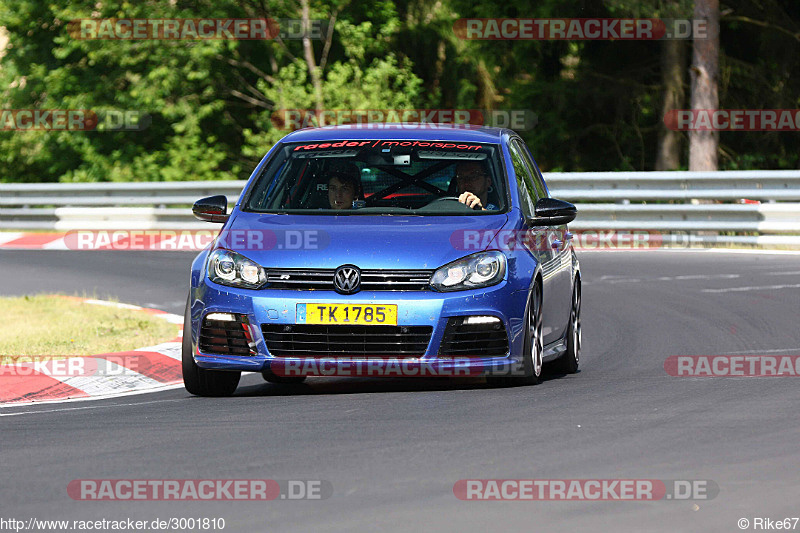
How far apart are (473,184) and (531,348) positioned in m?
1.30

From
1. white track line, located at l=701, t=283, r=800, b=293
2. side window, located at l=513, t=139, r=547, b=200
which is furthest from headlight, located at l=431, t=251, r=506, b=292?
white track line, located at l=701, t=283, r=800, b=293

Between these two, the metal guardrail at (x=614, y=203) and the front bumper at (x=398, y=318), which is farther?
the metal guardrail at (x=614, y=203)

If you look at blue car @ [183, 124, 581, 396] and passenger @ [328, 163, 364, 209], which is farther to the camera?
passenger @ [328, 163, 364, 209]

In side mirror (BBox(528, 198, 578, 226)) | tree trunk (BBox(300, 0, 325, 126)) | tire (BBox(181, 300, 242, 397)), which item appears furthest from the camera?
tree trunk (BBox(300, 0, 325, 126))

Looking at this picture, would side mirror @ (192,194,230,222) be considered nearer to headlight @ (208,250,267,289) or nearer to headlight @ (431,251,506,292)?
headlight @ (208,250,267,289)

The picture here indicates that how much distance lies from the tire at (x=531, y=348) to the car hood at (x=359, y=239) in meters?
0.47

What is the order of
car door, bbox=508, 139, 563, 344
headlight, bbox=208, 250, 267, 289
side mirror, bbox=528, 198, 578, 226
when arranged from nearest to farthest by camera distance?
headlight, bbox=208, 250, 267, 289 → car door, bbox=508, 139, 563, 344 → side mirror, bbox=528, 198, 578, 226

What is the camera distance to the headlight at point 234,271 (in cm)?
801

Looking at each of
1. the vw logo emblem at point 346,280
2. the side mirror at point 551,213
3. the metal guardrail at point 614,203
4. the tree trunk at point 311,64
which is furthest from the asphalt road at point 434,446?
the tree trunk at point 311,64

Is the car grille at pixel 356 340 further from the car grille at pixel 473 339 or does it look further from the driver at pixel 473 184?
the driver at pixel 473 184

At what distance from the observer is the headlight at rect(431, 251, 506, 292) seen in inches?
311

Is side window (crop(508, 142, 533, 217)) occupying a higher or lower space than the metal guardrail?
higher

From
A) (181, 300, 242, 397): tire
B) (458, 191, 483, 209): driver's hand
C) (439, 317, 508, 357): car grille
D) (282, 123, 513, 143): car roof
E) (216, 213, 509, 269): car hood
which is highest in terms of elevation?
(282, 123, 513, 143): car roof

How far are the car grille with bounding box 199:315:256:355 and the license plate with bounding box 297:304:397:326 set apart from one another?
343 mm
